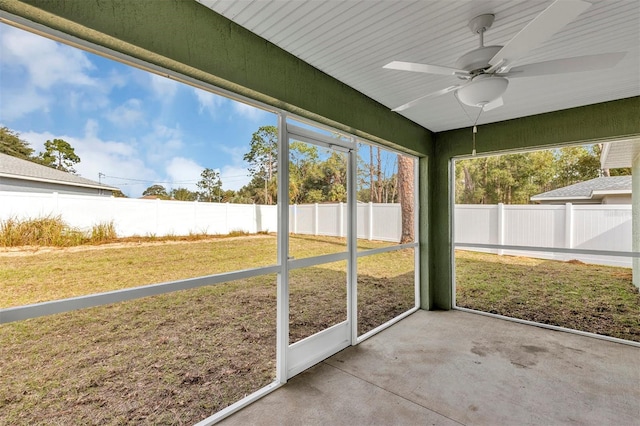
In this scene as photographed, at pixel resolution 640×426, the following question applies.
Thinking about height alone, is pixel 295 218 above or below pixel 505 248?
above

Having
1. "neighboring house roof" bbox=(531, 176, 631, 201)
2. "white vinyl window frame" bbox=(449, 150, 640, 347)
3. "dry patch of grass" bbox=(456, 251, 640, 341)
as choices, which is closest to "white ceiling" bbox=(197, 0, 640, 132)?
"white vinyl window frame" bbox=(449, 150, 640, 347)

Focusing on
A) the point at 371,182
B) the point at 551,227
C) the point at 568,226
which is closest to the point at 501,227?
the point at 551,227

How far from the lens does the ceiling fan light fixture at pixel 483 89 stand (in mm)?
1688

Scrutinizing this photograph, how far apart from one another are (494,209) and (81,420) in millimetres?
4880

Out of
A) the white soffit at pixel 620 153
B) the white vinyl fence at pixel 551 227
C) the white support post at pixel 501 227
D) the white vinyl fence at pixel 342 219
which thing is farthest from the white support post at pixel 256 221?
the white soffit at pixel 620 153

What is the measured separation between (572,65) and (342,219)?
2088mm

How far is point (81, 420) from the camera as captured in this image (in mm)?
1825

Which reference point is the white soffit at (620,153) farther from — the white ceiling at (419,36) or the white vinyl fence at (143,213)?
the white vinyl fence at (143,213)

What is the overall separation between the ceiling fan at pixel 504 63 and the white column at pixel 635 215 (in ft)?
9.86

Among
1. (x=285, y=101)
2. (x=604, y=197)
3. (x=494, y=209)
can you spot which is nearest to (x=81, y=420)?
(x=285, y=101)

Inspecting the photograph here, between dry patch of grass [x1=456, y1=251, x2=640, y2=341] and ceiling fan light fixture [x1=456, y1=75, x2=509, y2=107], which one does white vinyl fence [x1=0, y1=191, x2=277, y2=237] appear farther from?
dry patch of grass [x1=456, y1=251, x2=640, y2=341]

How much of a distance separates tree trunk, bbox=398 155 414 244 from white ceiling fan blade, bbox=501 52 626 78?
2551mm

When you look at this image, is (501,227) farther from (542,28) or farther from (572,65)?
(542,28)

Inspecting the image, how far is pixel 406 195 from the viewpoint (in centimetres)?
429
